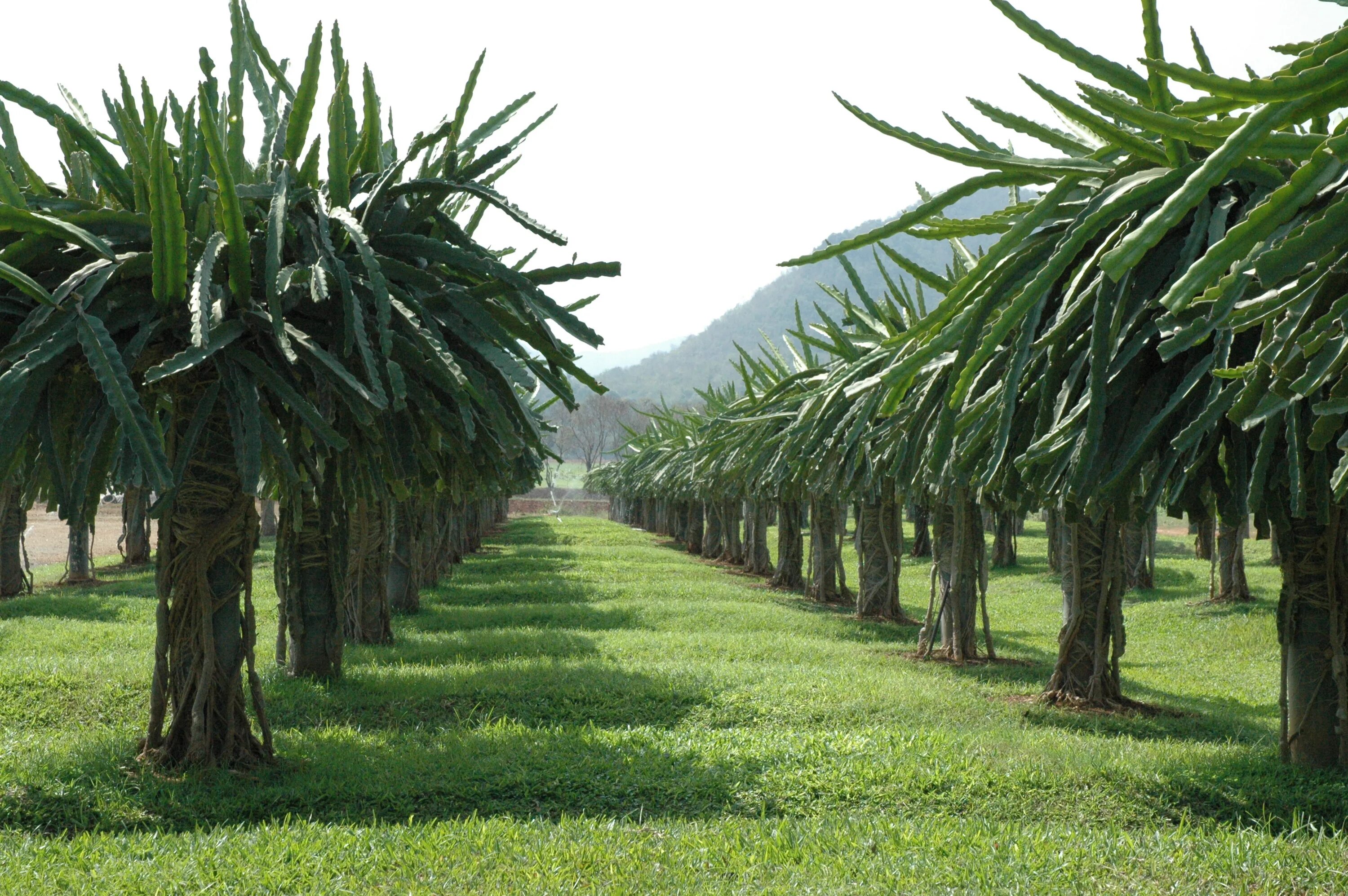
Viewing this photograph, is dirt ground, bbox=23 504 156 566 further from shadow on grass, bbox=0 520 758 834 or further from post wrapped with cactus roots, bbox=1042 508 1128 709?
post wrapped with cactus roots, bbox=1042 508 1128 709

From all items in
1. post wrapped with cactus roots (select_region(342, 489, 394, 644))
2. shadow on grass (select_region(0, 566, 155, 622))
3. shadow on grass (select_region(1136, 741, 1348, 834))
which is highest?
post wrapped with cactus roots (select_region(342, 489, 394, 644))

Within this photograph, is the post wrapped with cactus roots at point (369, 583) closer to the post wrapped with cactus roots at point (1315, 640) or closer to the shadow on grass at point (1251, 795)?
the shadow on grass at point (1251, 795)

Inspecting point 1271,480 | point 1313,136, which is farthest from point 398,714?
point 1313,136

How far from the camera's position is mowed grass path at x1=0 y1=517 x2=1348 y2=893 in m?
4.81

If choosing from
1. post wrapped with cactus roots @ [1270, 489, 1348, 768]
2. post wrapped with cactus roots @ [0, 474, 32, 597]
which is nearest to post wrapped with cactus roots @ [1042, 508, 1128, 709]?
post wrapped with cactus roots @ [1270, 489, 1348, 768]

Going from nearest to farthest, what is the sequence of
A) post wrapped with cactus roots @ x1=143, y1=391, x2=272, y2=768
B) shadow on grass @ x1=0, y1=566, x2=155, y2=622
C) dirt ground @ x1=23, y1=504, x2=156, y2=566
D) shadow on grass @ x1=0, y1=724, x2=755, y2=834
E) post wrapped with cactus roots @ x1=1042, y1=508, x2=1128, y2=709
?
1. shadow on grass @ x1=0, y1=724, x2=755, y2=834
2. post wrapped with cactus roots @ x1=143, y1=391, x2=272, y2=768
3. post wrapped with cactus roots @ x1=1042, y1=508, x2=1128, y2=709
4. shadow on grass @ x1=0, y1=566, x2=155, y2=622
5. dirt ground @ x1=23, y1=504, x2=156, y2=566

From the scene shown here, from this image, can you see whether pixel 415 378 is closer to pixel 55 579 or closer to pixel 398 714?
pixel 398 714

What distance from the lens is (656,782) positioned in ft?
21.6

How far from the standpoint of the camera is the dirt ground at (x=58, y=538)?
102ft

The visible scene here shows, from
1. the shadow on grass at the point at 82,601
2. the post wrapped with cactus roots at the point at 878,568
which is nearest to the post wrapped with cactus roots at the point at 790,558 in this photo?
the post wrapped with cactus roots at the point at 878,568

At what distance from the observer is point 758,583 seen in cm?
2478

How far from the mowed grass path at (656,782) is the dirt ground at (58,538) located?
1573cm

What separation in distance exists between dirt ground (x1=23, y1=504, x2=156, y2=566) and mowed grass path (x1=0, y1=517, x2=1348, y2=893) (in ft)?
51.6

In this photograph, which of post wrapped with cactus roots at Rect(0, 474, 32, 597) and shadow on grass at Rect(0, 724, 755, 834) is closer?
shadow on grass at Rect(0, 724, 755, 834)
